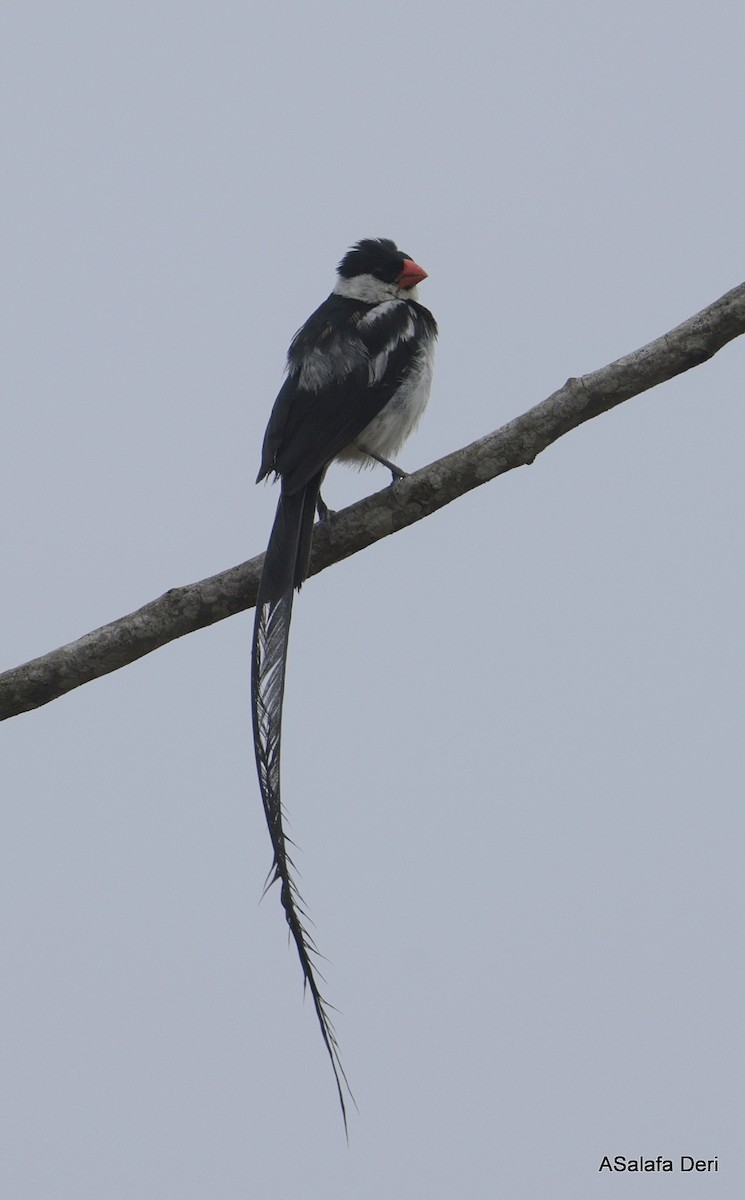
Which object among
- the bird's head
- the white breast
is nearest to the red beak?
the bird's head

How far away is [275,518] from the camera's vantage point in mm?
4055

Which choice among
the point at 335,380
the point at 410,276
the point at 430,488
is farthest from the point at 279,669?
the point at 410,276

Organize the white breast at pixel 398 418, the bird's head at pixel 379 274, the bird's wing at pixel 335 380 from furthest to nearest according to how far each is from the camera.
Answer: the bird's head at pixel 379 274, the white breast at pixel 398 418, the bird's wing at pixel 335 380

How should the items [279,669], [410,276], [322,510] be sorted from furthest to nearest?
[410,276] → [322,510] → [279,669]

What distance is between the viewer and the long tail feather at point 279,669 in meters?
2.88

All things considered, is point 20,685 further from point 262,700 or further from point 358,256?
point 358,256

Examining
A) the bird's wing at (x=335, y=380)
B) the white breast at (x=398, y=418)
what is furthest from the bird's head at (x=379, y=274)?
the white breast at (x=398, y=418)

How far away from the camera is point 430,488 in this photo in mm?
3855

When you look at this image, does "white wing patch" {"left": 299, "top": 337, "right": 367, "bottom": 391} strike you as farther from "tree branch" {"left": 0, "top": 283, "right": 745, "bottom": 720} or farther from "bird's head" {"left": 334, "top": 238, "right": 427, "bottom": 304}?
"tree branch" {"left": 0, "top": 283, "right": 745, "bottom": 720}

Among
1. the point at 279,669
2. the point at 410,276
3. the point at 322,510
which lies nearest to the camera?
the point at 279,669

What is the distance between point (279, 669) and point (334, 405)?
143 cm

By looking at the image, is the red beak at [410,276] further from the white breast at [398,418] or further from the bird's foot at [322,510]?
the bird's foot at [322,510]

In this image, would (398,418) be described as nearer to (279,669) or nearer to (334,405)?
(334,405)

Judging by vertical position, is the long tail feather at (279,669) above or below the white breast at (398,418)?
below
